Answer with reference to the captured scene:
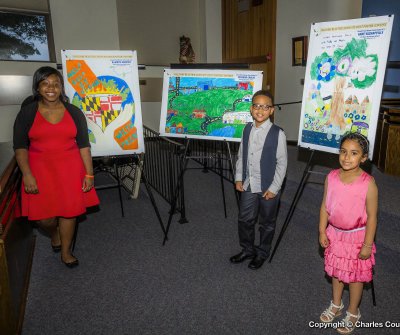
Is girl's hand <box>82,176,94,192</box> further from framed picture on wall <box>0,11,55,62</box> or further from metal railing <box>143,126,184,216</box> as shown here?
framed picture on wall <box>0,11,55,62</box>

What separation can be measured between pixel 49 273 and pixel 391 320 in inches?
86.6

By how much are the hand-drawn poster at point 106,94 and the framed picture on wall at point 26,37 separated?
3723 millimetres

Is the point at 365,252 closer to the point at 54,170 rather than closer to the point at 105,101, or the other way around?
the point at 54,170

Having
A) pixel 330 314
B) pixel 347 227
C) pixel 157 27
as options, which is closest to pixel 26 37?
pixel 157 27

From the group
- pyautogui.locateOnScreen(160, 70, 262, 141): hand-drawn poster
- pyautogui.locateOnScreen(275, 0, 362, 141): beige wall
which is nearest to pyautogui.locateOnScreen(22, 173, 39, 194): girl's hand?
pyautogui.locateOnScreen(160, 70, 262, 141): hand-drawn poster

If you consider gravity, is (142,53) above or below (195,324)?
above

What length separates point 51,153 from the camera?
2.19 meters

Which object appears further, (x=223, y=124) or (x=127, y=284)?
(x=223, y=124)

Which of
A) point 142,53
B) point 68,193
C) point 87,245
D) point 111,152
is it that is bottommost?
point 87,245

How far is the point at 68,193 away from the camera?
2266 mm

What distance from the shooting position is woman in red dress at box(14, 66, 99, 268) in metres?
2.12

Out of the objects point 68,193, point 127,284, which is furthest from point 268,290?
point 68,193

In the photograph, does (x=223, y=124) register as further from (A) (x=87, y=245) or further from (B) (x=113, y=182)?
(B) (x=113, y=182)

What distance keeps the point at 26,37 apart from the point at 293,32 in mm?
4409
